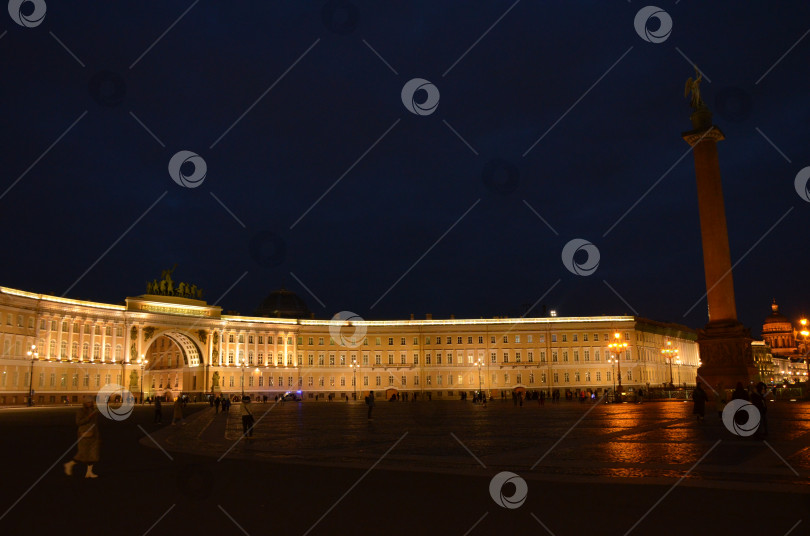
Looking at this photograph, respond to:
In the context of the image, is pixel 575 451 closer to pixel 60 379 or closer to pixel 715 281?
pixel 715 281

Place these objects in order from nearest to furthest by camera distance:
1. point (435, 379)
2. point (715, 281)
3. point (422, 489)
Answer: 1. point (422, 489)
2. point (715, 281)
3. point (435, 379)

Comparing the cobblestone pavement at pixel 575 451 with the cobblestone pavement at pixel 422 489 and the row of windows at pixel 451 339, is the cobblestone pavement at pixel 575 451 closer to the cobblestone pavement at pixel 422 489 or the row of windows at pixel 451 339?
the cobblestone pavement at pixel 422 489

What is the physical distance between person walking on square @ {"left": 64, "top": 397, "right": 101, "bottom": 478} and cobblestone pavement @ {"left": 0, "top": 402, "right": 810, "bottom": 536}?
0.35 metres

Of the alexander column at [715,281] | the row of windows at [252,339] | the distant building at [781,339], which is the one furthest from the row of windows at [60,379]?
the distant building at [781,339]

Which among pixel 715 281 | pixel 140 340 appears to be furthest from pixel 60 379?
pixel 715 281

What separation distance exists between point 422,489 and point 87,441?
20.4 feet

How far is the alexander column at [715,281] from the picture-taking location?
3744 centimetres

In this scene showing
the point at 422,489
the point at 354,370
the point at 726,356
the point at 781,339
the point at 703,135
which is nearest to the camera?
the point at 422,489

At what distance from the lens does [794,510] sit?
318 inches

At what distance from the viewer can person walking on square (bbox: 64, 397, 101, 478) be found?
1191 centimetres

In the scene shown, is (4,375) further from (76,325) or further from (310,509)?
(310,509)

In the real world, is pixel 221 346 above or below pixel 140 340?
below

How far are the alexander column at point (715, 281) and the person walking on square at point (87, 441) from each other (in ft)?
111

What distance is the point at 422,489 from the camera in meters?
10.3
